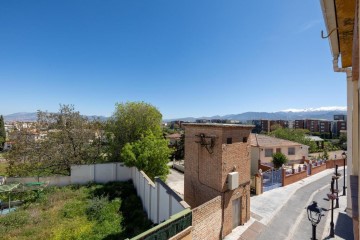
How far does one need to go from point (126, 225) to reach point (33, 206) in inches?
278

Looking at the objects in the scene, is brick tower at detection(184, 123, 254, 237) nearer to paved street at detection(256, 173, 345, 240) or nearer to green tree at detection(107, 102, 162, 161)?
paved street at detection(256, 173, 345, 240)

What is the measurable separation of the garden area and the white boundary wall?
2.75 feet

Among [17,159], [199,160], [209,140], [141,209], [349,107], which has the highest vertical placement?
[349,107]

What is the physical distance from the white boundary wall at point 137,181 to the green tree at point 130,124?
→ 1.96 meters

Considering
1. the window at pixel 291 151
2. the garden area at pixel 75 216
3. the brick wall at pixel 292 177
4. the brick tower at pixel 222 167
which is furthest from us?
the window at pixel 291 151

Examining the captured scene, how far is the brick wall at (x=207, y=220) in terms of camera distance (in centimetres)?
802

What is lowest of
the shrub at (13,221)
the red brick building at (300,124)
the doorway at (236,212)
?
the shrub at (13,221)

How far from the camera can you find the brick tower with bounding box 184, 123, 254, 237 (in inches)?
400

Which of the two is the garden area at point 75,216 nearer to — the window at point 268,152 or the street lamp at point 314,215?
the street lamp at point 314,215

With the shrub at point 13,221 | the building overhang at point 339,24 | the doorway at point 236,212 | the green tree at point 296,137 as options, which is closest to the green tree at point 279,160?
the doorway at point 236,212

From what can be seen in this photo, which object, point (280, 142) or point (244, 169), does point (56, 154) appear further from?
point (280, 142)

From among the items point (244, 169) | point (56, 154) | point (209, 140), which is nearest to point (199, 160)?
point (209, 140)

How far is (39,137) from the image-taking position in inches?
784

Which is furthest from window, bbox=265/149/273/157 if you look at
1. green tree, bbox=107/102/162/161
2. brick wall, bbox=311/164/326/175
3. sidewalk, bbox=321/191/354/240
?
green tree, bbox=107/102/162/161
